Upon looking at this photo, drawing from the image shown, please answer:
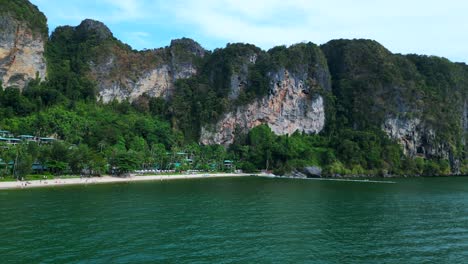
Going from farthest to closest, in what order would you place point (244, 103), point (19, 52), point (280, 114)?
point (280, 114), point (244, 103), point (19, 52)

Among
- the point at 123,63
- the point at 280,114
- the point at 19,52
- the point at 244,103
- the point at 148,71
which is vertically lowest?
the point at 280,114

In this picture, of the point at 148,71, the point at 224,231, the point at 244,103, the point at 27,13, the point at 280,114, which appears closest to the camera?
the point at 224,231

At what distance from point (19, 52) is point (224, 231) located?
113m

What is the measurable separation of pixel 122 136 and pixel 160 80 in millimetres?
52660

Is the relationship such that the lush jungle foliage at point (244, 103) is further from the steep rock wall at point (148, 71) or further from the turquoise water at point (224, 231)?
the turquoise water at point (224, 231)

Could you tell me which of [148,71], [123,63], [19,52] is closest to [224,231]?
[19,52]

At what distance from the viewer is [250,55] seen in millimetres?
161625

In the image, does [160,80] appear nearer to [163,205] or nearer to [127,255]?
[163,205]

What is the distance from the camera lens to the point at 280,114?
155 metres

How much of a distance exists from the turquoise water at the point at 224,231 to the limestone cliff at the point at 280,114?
323 ft

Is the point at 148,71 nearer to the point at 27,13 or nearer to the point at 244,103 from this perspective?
the point at 244,103

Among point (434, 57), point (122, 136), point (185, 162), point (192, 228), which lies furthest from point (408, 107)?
point (192, 228)

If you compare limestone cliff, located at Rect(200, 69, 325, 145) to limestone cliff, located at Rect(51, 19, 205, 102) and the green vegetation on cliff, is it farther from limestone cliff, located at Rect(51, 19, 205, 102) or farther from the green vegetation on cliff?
the green vegetation on cliff

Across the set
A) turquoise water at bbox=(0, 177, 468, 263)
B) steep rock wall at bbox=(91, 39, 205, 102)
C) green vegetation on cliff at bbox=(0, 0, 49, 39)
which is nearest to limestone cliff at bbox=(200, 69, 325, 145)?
steep rock wall at bbox=(91, 39, 205, 102)
